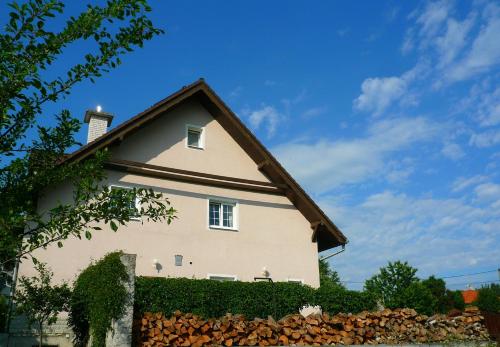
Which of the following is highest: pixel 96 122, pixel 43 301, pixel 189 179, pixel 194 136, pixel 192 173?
pixel 96 122

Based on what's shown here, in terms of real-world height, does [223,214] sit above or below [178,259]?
above

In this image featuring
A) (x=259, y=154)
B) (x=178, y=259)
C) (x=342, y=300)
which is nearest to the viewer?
(x=342, y=300)

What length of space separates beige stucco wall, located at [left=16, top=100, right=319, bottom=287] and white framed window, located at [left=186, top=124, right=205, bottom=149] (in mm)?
167

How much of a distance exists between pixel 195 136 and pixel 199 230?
11.7ft

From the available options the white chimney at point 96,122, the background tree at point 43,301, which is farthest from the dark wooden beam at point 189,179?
the background tree at point 43,301

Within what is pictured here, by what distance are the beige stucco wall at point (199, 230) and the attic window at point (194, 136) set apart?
20 centimetres

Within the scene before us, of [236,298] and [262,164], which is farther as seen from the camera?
[262,164]

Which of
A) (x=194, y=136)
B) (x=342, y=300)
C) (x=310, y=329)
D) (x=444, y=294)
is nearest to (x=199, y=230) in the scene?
(x=194, y=136)

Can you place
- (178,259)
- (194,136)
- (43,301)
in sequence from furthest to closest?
(194,136)
(178,259)
(43,301)

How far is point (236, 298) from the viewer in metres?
12.2

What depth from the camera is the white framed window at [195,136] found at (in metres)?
17.5

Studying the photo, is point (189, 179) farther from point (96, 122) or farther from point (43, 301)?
point (43, 301)

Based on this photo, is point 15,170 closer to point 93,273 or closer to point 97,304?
point 97,304

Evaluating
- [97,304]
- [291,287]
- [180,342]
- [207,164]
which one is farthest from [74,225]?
[207,164]
